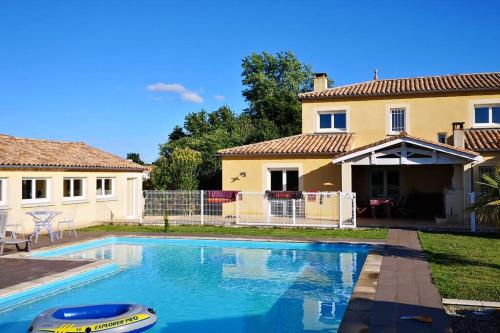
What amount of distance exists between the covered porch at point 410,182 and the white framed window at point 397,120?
2130mm

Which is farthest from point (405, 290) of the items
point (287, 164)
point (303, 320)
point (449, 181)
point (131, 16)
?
point (131, 16)

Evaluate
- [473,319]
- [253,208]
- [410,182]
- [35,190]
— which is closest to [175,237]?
[253,208]

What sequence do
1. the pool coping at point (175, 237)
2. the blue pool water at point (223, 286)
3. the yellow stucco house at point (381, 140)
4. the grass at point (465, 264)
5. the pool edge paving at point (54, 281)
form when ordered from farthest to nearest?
the yellow stucco house at point (381, 140), the pool edge paving at point (54, 281), the pool coping at point (175, 237), the grass at point (465, 264), the blue pool water at point (223, 286)

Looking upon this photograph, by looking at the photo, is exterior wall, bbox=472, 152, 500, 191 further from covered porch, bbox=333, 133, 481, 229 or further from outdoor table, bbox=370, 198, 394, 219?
outdoor table, bbox=370, 198, 394, 219

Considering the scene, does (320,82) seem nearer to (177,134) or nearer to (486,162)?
(486,162)

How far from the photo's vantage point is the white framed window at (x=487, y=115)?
80.3 ft

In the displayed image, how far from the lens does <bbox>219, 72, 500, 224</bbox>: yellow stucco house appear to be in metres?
23.4

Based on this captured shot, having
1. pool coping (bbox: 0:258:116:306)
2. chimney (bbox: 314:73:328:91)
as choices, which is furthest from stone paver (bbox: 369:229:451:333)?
chimney (bbox: 314:73:328:91)

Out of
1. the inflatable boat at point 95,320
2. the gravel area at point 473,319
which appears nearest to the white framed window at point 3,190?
the inflatable boat at point 95,320

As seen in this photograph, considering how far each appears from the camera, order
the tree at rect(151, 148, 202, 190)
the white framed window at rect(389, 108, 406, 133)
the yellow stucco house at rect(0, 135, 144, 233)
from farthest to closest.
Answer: the tree at rect(151, 148, 202, 190) → the white framed window at rect(389, 108, 406, 133) → the yellow stucco house at rect(0, 135, 144, 233)

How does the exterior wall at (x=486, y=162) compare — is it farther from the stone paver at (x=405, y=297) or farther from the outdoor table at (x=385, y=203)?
the stone paver at (x=405, y=297)

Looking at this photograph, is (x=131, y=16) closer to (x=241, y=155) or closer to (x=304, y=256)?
(x=241, y=155)

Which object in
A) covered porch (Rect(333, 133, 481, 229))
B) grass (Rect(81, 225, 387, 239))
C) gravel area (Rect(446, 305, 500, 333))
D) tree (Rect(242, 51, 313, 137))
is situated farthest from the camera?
tree (Rect(242, 51, 313, 137))

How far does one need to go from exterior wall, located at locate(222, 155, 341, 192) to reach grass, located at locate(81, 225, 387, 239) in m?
4.06
